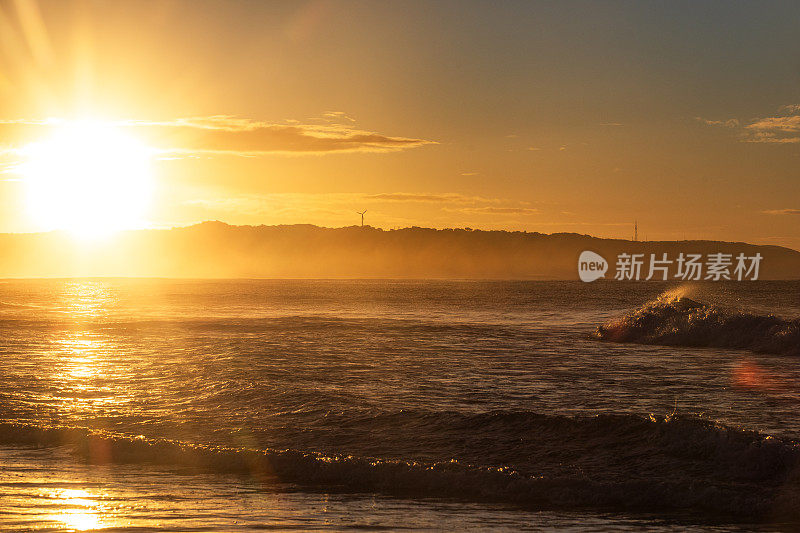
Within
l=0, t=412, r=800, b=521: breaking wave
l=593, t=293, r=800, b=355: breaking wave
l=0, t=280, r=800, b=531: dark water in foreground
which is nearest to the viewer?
l=0, t=280, r=800, b=531: dark water in foreground

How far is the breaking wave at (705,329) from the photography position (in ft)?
119

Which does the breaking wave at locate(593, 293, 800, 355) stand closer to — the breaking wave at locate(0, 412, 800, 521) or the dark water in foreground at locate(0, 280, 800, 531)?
the dark water in foreground at locate(0, 280, 800, 531)

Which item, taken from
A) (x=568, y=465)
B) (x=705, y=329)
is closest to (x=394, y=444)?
(x=568, y=465)

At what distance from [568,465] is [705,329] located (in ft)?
100

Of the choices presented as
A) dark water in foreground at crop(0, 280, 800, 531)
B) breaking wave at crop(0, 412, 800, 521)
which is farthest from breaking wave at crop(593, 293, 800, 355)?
breaking wave at crop(0, 412, 800, 521)

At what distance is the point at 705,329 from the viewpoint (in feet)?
133

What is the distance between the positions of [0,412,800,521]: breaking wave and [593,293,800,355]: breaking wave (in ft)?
77.7

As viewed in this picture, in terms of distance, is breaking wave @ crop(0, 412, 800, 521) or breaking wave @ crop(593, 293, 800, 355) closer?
breaking wave @ crop(0, 412, 800, 521)

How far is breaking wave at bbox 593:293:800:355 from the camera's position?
3628 centimetres

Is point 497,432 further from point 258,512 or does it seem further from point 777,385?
point 777,385

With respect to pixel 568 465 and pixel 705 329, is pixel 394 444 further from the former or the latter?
pixel 705 329

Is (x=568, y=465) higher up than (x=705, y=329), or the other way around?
(x=705, y=329)

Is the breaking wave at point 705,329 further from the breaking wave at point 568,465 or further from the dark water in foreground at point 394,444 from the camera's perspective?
the breaking wave at point 568,465

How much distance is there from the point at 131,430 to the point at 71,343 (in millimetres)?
22464
